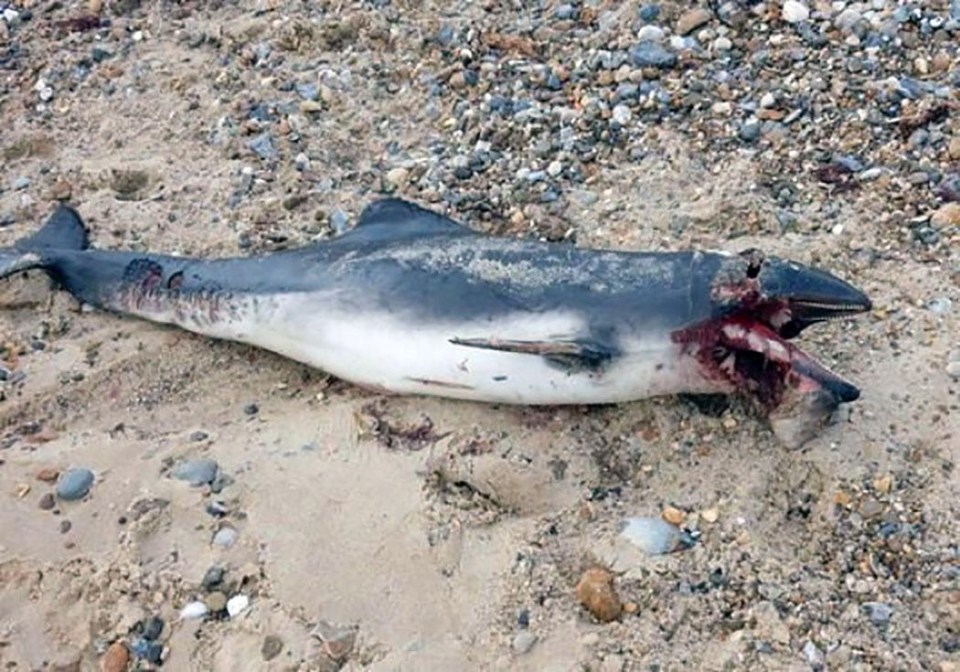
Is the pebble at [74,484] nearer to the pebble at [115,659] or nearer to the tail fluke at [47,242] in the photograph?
the pebble at [115,659]

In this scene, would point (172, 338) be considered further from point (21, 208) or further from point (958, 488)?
point (958, 488)

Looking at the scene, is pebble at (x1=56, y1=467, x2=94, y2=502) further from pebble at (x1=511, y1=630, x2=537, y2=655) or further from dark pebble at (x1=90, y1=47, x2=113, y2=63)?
dark pebble at (x1=90, y1=47, x2=113, y2=63)

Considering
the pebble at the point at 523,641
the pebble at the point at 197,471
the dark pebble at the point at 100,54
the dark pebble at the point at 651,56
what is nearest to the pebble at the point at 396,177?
the dark pebble at the point at 651,56

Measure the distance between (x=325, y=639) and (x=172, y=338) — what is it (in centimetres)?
192

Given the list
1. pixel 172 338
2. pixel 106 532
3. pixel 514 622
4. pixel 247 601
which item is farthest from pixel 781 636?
pixel 172 338

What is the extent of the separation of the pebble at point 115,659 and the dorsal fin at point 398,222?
2031mm

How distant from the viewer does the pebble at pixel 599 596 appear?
4130 mm

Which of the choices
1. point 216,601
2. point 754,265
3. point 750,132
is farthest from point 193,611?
point 750,132

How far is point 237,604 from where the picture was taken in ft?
14.0

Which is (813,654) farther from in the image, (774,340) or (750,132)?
(750,132)

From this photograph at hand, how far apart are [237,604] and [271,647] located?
0.72ft

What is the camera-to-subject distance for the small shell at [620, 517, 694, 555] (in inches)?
171

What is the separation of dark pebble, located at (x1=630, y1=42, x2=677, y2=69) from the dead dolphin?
68.6 inches

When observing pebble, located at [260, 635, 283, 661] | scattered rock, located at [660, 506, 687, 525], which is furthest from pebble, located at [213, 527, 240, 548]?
scattered rock, located at [660, 506, 687, 525]
